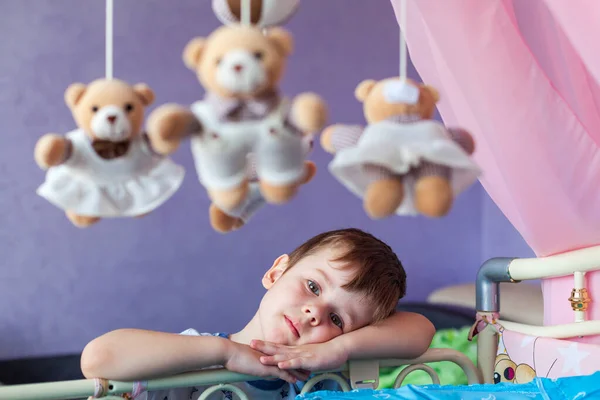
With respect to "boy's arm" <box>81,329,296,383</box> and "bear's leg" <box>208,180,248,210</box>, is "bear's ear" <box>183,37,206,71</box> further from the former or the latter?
"boy's arm" <box>81,329,296,383</box>

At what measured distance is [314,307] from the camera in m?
0.91

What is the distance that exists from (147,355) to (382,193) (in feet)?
1.32

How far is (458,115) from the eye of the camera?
896mm

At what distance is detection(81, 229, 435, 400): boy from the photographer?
78cm

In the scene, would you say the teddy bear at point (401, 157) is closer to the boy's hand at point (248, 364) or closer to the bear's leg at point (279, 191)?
the bear's leg at point (279, 191)

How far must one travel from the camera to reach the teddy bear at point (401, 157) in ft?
1.53

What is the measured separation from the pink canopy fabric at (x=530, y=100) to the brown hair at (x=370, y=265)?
0.18 meters

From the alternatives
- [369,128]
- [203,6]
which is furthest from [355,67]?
[369,128]

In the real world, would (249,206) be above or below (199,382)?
above

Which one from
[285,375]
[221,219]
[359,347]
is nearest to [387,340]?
[359,347]

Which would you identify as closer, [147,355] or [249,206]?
[249,206]

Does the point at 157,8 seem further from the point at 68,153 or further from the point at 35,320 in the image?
the point at 68,153

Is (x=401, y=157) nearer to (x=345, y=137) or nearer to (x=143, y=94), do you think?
(x=345, y=137)

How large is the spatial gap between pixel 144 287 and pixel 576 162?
5.08 feet
